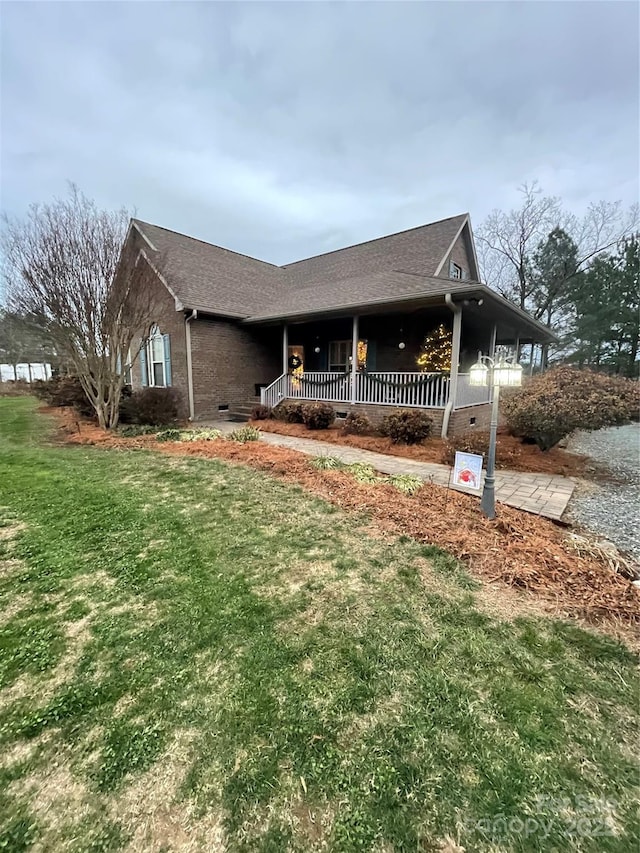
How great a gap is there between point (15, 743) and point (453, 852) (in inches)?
74.3

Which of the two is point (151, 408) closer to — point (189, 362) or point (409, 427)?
point (189, 362)

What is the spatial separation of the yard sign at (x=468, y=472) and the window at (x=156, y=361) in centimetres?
1048

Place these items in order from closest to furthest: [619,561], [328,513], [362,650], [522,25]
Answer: [362,650] < [619,561] < [328,513] < [522,25]

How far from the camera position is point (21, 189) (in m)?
12.2

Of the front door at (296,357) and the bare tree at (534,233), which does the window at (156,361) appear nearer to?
the front door at (296,357)

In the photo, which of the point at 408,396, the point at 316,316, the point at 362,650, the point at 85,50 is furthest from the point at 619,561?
the point at 85,50

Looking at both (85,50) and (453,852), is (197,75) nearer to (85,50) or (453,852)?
(85,50)

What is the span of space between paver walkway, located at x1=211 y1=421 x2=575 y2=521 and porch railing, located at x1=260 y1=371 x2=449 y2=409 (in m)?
2.15

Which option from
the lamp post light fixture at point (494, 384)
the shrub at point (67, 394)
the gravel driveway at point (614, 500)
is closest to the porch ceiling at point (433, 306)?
the lamp post light fixture at point (494, 384)

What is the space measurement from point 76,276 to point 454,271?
12043 mm

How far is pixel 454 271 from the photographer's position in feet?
44.1

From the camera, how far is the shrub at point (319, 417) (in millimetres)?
9742

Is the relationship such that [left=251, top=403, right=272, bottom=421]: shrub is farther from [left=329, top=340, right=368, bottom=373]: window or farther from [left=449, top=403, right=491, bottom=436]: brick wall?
[left=449, top=403, right=491, bottom=436]: brick wall

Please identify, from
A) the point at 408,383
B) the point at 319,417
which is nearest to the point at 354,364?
the point at 408,383
